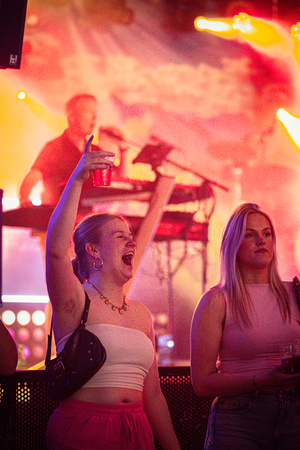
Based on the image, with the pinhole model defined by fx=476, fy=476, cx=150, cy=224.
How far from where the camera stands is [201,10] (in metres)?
5.59

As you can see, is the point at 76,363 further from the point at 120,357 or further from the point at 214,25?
the point at 214,25

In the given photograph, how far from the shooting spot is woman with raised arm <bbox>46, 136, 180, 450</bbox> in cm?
150

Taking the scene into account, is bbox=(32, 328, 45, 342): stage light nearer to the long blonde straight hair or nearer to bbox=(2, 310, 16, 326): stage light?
bbox=(2, 310, 16, 326): stage light

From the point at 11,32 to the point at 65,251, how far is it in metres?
1.46

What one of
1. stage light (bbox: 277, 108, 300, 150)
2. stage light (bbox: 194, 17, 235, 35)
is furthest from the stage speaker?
stage light (bbox: 277, 108, 300, 150)

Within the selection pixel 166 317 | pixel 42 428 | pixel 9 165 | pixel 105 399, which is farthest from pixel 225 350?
pixel 9 165

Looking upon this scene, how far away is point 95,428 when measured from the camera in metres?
1.49

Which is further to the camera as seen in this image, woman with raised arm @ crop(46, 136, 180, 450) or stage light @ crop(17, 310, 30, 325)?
stage light @ crop(17, 310, 30, 325)

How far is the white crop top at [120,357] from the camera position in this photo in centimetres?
155

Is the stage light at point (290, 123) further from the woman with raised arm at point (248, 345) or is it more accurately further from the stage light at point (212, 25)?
the woman with raised arm at point (248, 345)

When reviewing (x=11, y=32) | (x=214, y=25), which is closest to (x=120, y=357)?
(x=11, y=32)

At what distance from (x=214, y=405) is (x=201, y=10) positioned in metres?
5.02

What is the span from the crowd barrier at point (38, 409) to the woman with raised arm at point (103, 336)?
373 millimetres

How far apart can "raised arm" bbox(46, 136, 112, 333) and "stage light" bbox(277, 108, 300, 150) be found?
15.1 feet
